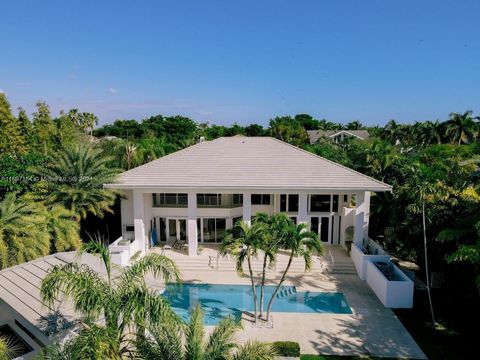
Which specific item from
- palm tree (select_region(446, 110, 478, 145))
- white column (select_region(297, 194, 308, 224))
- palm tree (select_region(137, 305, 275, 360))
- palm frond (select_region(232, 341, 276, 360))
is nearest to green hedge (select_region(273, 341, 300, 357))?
palm tree (select_region(137, 305, 275, 360))

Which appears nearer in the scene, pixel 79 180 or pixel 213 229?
pixel 79 180

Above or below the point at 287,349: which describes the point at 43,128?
above

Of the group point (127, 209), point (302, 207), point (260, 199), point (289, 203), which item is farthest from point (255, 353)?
point (127, 209)

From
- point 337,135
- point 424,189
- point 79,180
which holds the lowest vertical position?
point 79,180

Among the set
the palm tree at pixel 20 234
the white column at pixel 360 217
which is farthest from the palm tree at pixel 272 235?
the palm tree at pixel 20 234

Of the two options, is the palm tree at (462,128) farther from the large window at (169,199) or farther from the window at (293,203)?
the large window at (169,199)

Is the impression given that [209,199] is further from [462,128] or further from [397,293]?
[462,128]

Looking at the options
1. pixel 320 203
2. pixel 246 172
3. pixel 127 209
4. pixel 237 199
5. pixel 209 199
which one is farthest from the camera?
pixel 237 199
